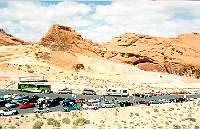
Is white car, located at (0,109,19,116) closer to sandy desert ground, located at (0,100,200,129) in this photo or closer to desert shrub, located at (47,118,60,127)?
sandy desert ground, located at (0,100,200,129)

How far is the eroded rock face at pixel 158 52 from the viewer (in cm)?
15556

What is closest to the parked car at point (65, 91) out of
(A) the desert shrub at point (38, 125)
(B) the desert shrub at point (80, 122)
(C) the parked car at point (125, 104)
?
(C) the parked car at point (125, 104)

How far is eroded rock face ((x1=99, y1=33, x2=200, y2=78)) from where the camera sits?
6125 inches

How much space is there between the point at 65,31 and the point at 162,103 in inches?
3260

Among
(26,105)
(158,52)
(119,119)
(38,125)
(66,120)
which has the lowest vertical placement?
(158,52)

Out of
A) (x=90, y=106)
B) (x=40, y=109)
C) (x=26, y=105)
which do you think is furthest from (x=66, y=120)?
(x=26, y=105)

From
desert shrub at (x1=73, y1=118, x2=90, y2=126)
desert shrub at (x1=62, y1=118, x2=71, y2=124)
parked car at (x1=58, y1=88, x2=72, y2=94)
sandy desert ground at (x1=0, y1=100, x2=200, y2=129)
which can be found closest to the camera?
sandy desert ground at (x1=0, y1=100, x2=200, y2=129)

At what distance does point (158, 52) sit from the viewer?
16788 centimetres

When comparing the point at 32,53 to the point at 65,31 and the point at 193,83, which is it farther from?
the point at 193,83

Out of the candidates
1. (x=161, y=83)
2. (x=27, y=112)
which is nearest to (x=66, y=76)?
(x=161, y=83)

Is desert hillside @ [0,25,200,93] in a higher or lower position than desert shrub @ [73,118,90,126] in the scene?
lower

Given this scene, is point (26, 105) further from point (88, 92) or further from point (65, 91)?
point (88, 92)

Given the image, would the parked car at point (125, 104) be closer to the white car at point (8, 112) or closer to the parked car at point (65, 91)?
the parked car at point (65, 91)

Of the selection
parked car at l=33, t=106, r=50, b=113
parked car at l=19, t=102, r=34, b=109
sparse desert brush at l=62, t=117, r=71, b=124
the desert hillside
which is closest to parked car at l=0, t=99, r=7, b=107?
parked car at l=19, t=102, r=34, b=109
